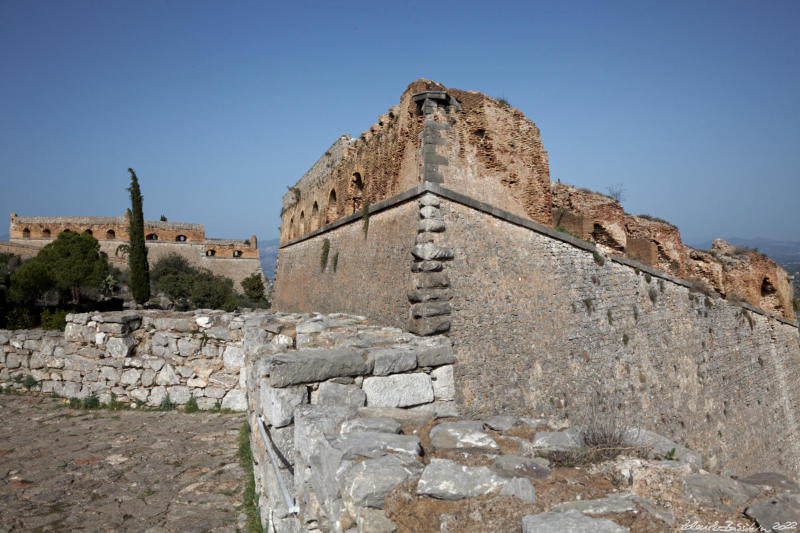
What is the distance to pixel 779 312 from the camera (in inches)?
529

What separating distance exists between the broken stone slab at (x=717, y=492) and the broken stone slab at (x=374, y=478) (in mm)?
1313

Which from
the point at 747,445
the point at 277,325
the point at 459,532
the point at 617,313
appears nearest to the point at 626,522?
the point at 459,532

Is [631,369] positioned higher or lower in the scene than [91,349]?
lower

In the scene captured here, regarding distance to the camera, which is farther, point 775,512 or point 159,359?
point 159,359

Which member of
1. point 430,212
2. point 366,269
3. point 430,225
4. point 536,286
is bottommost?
point 536,286

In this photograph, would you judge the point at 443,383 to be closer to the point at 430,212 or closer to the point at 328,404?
the point at 328,404

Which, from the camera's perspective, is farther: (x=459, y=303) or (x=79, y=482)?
(x=459, y=303)

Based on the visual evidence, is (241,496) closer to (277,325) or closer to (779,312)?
(277,325)

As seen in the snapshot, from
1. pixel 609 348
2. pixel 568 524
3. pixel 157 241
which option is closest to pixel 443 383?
pixel 568 524

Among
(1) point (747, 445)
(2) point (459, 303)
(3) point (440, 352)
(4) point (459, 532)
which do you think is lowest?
(1) point (747, 445)

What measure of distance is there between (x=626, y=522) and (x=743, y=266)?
13.3 m

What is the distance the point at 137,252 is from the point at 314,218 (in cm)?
1535

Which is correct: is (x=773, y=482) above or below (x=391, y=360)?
below

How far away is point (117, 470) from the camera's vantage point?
5.35 metres
